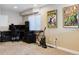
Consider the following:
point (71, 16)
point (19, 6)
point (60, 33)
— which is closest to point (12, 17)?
point (19, 6)

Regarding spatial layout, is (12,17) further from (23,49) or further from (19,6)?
(23,49)

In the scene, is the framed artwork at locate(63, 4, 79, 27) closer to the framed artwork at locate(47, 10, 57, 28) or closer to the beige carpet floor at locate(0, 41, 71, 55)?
the framed artwork at locate(47, 10, 57, 28)

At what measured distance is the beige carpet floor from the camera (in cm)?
247

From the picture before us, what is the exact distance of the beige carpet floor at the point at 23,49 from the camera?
2.47 metres

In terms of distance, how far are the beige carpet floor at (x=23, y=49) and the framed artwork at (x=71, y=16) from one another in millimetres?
509

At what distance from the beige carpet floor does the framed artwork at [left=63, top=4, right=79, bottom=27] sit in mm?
509

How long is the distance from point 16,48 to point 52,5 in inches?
38.4

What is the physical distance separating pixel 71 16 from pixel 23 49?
100cm

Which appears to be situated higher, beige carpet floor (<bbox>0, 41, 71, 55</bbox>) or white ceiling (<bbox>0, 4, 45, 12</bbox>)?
white ceiling (<bbox>0, 4, 45, 12</bbox>)

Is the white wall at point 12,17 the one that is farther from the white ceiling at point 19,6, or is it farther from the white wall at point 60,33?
the white wall at point 60,33

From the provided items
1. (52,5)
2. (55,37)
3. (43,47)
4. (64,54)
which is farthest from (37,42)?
(52,5)

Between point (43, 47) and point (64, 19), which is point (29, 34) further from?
point (64, 19)

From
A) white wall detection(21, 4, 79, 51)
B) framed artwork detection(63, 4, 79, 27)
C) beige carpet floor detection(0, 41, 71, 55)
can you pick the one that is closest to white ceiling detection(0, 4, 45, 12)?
white wall detection(21, 4, 79, 51)

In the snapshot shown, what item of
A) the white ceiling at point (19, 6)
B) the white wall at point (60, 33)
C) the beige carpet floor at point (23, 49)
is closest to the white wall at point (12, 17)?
the white ceiling at point (19, 6)
